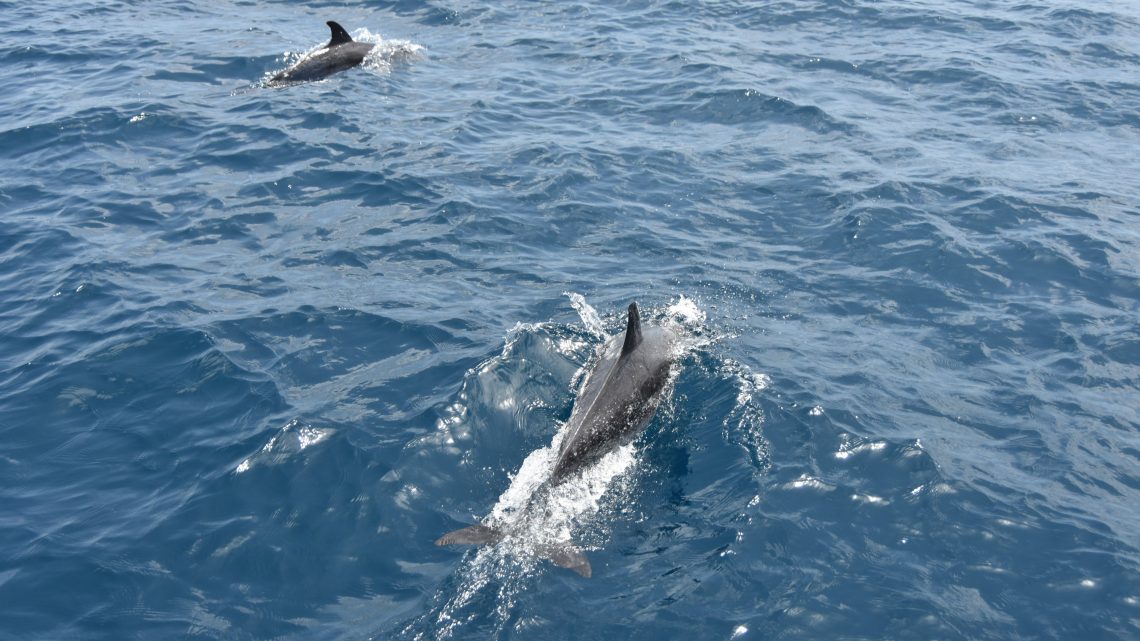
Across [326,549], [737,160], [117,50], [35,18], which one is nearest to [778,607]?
[326,549]

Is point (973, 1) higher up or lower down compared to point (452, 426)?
higher up

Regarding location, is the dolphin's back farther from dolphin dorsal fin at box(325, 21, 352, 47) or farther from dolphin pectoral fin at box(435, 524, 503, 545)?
dolphin dorsal fin at box(325, 21, 352, 47)

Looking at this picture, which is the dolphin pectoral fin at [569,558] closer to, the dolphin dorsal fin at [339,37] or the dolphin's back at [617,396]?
the dolphin's back at [617,396]

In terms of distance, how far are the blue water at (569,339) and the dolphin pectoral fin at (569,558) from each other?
0.14 metres

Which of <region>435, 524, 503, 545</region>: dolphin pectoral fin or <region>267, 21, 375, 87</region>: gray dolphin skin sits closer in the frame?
<region>435, 524, 503, 545</region>: dolphin pectoral fin

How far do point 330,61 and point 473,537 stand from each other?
Result: 18.2 metres

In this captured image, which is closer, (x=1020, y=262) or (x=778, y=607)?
(x=778, y=607)

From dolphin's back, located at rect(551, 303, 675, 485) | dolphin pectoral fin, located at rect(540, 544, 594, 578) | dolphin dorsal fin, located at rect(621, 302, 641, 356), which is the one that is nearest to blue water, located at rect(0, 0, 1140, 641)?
dolphin pectoral fin, located at rect(540, 544, 594, 578)

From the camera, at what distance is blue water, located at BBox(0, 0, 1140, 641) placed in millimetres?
9750

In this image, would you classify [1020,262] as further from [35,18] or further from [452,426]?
[35,18]

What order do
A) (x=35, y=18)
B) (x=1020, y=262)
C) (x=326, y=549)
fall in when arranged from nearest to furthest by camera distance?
1. (x=326, y=549)
2. (x=1020, y=262)
3. (x=35, y=18)

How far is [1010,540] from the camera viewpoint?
10.4 meters

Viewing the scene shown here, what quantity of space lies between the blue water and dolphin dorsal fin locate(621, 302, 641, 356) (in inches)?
37.5

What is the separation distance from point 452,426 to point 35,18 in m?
26.5
